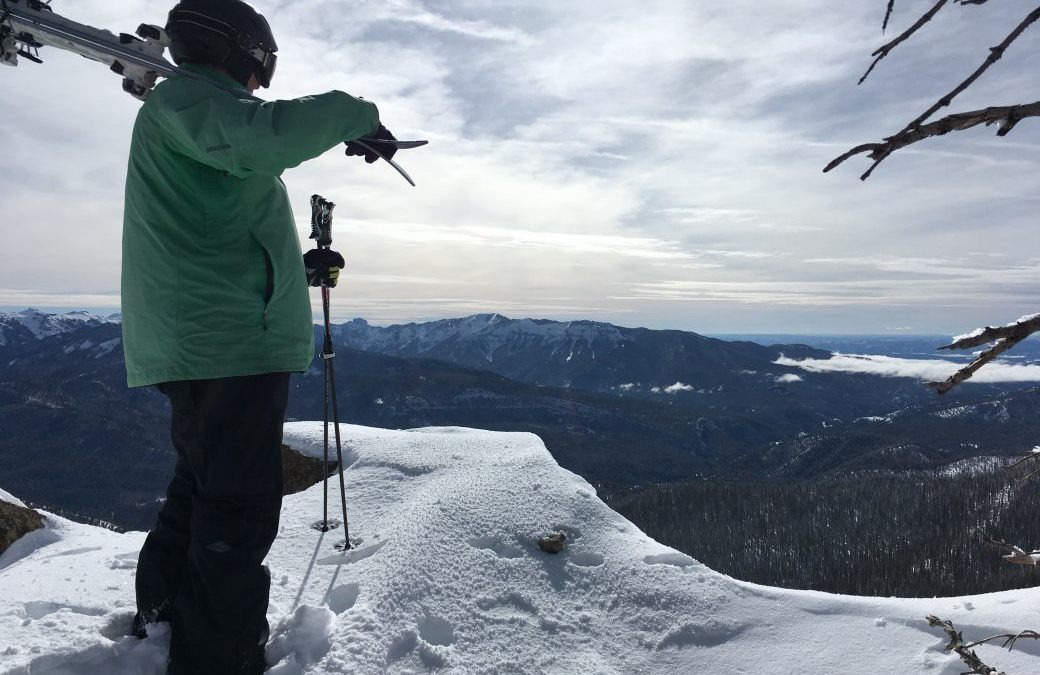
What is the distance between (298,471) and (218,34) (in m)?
8.04

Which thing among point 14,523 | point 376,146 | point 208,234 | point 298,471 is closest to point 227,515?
point 208,234

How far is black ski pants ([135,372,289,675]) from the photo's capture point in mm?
3164

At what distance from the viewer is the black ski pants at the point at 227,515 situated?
3.16 metres

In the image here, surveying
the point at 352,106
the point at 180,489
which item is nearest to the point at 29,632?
the point at 180,489

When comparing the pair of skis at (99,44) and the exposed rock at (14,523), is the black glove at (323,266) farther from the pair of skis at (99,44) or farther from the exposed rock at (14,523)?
the exposed rock at (14,523)

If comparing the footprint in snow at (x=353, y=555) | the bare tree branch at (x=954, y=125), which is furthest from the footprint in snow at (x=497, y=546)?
the bare tree branch at (x=954, y=125)

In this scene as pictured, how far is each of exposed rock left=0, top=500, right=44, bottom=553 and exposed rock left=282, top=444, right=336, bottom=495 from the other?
12.4 ft

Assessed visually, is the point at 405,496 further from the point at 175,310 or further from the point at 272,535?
the point at 175,310

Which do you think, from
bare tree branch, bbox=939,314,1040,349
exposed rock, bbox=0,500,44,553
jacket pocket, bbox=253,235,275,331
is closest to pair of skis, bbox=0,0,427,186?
jacket pocket, bbox=253,235,275,331

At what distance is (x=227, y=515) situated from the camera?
320 cm

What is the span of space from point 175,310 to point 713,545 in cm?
13488

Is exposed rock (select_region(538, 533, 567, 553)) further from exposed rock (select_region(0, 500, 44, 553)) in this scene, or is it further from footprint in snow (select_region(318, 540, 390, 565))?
exposed rock (select_region(0, 500, 44, 553))

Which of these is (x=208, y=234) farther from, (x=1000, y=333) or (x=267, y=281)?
(x=1000, y=333)

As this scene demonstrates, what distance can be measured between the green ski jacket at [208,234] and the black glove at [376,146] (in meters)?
0.33
